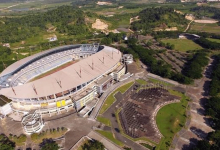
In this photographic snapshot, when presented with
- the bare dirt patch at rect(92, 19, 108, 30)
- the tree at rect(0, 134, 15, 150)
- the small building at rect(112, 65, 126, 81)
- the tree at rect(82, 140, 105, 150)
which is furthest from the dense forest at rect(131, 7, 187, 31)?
the tree at rect(0, 134, 15, 150)

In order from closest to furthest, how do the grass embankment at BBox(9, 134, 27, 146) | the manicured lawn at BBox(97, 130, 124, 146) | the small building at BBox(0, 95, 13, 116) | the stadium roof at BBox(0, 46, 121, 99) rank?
the manicured lawn at BBox(97, 130, 124, 146) < the grass embankment at BBox(9, 134, 27, 146) < the small building at BBox(0, 95, 13, 116) < the stadium roof at BBox(0, 46, 121, 99)

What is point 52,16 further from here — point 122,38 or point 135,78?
point 135,78

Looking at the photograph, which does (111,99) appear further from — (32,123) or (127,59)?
(127,59)

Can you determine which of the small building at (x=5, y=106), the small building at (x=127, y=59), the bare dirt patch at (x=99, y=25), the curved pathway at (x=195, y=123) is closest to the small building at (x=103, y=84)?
the small building at (x=127, y=59)

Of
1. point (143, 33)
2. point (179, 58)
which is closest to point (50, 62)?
point (179, 58)

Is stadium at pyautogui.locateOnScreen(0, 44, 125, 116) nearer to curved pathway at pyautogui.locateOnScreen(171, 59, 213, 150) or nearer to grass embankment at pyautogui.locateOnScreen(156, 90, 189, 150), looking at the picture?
grass embankment at pyautogui.locateOnScreen(156, 90, 189, 150)

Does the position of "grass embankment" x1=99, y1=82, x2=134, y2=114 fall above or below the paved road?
above

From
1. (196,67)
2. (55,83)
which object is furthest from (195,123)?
(55,83)
